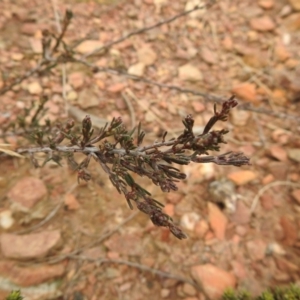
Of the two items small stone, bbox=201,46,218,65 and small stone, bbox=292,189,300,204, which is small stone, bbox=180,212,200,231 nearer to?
small stone, bbox=292,189,300,204

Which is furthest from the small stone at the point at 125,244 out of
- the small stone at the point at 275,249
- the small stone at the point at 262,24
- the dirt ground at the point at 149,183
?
the small stone at the point at 262,24

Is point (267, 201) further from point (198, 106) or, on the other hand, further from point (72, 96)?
point (72, 96)

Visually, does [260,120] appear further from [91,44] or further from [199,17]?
[91,44]

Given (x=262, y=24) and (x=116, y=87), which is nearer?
(x=116, y=87)

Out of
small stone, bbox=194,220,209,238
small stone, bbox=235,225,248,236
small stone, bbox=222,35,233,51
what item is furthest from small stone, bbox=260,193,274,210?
small stone, bbox=222,35,233,51

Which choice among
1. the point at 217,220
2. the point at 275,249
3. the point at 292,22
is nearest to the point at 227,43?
the point at 292,22
